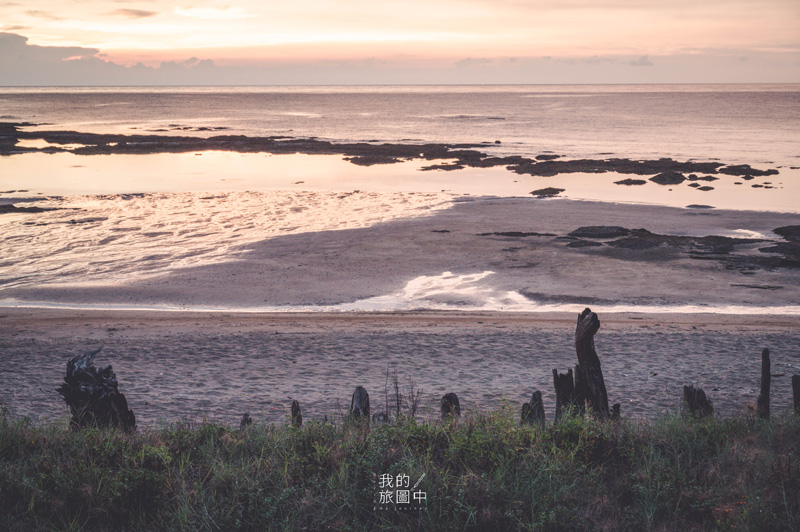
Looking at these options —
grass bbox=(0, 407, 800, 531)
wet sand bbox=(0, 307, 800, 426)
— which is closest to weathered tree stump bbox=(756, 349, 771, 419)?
grass bbox=(0, 407, 800, 531)

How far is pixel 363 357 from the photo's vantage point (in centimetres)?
1188

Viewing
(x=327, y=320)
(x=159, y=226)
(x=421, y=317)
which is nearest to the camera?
(x=327, y=320)

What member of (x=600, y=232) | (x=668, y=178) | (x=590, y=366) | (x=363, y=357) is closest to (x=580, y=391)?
(x=590, y=366)

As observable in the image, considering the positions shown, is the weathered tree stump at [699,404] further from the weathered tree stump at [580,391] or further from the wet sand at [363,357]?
the weathered tree stump at [580,391]

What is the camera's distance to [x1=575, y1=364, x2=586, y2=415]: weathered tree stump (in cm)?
758

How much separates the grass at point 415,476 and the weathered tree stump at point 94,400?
0.37 metres

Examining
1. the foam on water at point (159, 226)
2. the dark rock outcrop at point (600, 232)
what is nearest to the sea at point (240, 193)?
the foam on water at point (159, 226)

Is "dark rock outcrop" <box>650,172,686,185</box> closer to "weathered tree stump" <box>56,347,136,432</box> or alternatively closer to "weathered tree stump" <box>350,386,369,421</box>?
"weathered tree stump" <box>350,386,369,421</box>

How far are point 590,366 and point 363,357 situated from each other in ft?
17.2

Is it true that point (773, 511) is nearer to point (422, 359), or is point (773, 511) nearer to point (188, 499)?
point (188, 499)

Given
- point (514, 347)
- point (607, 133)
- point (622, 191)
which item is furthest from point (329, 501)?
point (607, 133)

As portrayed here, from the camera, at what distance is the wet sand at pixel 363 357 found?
31.7ft

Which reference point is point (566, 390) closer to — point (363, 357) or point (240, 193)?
point (363, 357)

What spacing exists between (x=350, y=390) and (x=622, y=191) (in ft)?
97.5
